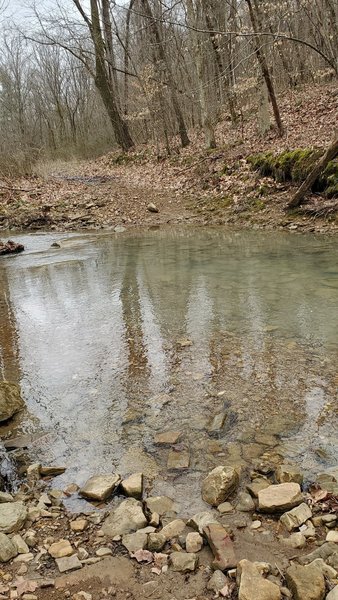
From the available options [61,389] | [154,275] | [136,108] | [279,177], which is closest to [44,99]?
[136,108]

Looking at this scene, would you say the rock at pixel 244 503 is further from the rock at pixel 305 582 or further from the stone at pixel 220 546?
the rock at pixel 305 582

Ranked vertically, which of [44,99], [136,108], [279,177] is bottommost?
[279,177]

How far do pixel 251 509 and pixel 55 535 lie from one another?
108 centimetres

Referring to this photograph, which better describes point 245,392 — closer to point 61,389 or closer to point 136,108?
point 61,389

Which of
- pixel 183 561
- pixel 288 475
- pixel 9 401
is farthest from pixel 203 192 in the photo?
pixel 183 561

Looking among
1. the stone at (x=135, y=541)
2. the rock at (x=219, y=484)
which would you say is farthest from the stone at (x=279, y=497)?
the stone at (x=135, y=541)

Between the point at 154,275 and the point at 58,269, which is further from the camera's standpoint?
the point at 58,269

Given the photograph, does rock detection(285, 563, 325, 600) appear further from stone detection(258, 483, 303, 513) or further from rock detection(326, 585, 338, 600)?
stone detection(258, 483, 303, 513)

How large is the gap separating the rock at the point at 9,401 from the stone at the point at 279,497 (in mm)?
2135

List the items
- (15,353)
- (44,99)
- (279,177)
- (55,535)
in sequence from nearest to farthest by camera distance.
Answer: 1. (55,535)
2. (15,353)
3. (279,177)
4. (44,99)

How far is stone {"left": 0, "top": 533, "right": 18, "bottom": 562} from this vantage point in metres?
2.32

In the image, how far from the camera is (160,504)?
2.71 m

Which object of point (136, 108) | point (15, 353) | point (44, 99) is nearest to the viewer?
point (15, 353)

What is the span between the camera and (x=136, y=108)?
82.5 feet
